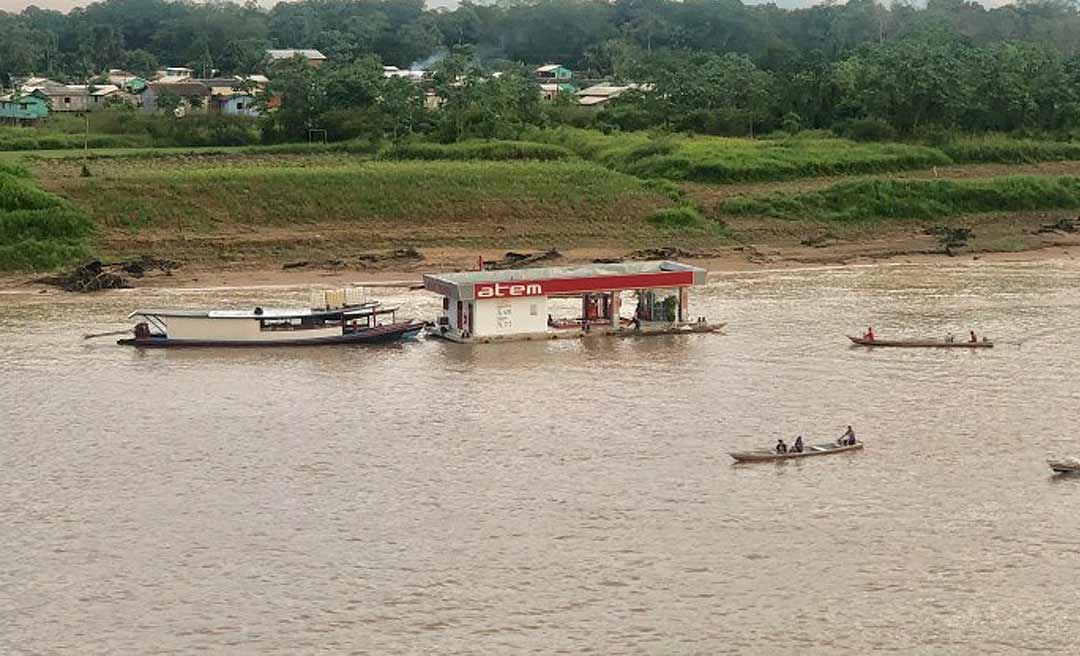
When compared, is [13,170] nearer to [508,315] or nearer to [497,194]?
[497,194]

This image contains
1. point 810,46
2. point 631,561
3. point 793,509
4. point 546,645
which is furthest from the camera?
point 810,46

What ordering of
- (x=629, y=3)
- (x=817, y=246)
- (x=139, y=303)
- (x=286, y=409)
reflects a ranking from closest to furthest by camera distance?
(x=286, y=409) → (x=139, y=303) → (x=817, y=246) → (x=629, y=3)

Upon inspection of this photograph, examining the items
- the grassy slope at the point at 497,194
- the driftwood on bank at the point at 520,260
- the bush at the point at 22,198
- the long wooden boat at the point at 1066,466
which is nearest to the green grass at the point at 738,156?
the grassy slope at the point at 497,194

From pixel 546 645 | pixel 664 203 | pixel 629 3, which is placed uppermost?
pixel 629 3

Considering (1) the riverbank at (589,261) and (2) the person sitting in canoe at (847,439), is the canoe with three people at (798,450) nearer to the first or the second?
(2) the person sitting in canoe at (847,439)

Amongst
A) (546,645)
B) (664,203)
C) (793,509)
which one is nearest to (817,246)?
(664,203)

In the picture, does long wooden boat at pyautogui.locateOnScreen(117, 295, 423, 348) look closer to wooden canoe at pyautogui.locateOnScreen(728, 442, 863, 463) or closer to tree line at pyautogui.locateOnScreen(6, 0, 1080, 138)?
wooden canoe at pyautogui.locateOnScreen(728, 442, 863, 463)

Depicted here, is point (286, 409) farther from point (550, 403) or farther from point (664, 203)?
point (664, 203)

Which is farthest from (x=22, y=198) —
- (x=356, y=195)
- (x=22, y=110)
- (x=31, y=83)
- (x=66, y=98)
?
(x=31, y=83)
